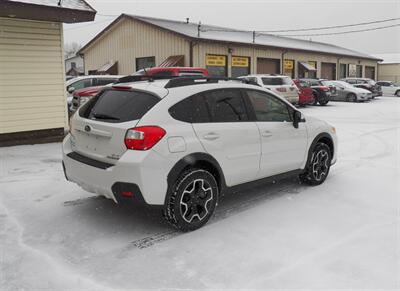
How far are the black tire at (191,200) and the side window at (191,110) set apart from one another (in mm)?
572

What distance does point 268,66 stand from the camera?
94.7ft

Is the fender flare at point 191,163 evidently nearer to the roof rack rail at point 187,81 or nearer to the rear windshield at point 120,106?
the rear windshield at point 120,106

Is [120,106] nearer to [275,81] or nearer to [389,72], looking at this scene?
[275,81]

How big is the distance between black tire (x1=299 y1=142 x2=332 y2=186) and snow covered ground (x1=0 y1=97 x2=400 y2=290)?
192mm

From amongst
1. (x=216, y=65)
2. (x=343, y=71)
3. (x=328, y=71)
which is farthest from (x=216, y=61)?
(x=343, y=71)

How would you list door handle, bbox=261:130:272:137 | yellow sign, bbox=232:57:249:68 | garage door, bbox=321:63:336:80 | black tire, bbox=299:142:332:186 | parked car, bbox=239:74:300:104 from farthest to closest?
garage door, bbox=321:63:336:80 → yellow sign, bbox=232:57:249:68 → parked car, bbox=239:74:300:104 → black tire, bbox=299:142:332:186 → door handle, bbox=261:130:272:137

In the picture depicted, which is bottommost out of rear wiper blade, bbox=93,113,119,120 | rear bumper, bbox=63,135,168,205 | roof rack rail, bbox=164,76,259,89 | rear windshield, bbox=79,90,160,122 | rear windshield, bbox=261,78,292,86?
rear bumper, bbox=63,135,168,205

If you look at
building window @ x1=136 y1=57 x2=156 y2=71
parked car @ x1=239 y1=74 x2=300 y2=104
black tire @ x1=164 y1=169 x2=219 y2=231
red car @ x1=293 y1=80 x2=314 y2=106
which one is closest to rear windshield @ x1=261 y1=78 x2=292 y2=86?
parked car @ x1=239 y1=74 x2=300 y2=104

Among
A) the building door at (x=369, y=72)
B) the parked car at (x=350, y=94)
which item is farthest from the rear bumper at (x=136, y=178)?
the building door at (x=369, y=72)

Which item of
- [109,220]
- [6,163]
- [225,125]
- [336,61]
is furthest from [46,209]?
[336,61]

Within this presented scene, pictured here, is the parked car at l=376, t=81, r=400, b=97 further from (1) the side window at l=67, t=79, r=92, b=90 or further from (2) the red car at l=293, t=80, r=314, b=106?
(1) the side window at l=67, t=79, r=92, b=90

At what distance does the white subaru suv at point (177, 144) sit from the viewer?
156 inches

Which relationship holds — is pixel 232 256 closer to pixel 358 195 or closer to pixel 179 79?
pixel 179 79

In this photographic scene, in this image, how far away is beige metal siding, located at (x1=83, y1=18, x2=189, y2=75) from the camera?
948 inches
